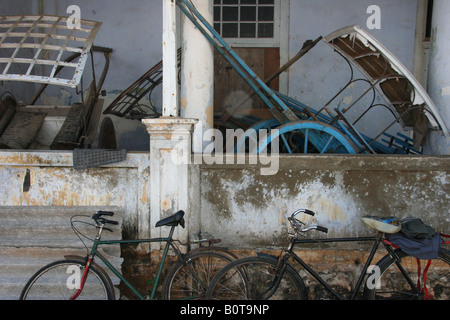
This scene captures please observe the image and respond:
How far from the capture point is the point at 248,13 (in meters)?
7.55

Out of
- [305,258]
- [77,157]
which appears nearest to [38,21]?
[77,157]

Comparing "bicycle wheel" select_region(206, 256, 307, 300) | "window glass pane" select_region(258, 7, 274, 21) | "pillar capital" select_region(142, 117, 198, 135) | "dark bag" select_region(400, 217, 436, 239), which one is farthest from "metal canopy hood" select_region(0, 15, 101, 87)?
"dark bag" select_region(400, 217, 436, 239)

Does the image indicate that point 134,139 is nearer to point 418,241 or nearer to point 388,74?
point 388,74

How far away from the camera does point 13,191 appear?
14.0ft

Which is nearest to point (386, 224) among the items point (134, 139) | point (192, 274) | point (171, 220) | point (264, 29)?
point (192, 274)

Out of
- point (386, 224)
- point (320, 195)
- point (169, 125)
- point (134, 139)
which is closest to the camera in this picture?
point (386, 224)

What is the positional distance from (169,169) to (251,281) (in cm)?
141

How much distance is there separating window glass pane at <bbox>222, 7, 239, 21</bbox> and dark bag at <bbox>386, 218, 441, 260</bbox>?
5.39m

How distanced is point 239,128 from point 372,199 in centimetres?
255

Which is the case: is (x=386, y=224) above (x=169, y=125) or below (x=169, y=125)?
below

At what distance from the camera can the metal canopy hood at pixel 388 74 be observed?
15.0ft

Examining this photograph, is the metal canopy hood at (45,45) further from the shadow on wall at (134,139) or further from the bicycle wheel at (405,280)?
the bicycle wheel at (405,280)

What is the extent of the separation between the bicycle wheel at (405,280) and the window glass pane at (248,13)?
17.3ft
